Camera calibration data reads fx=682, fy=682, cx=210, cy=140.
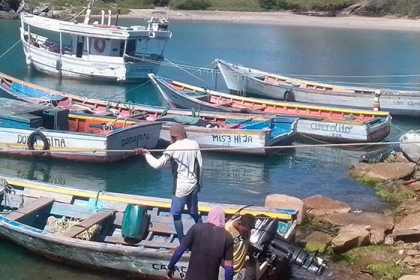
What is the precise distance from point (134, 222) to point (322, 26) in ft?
251

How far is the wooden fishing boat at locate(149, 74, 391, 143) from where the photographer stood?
22000mm

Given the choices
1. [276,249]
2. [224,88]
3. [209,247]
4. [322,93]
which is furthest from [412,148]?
[224,88]

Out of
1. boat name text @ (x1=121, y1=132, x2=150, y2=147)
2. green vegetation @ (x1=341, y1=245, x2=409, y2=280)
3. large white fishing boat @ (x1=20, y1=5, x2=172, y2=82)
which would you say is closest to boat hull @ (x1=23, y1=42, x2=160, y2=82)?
large white fishing boat @ (x1=20, y1=5, x2=172, y2=82)

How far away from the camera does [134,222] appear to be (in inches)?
436

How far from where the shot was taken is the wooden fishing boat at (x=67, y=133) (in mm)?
18188

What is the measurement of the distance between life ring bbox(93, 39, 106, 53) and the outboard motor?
25356 mm

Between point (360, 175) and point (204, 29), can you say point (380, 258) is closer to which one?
point (360, 175)

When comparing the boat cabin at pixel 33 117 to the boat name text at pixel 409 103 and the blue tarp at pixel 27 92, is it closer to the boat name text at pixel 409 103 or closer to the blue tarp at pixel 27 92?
the blue tarp at pixel 27 92

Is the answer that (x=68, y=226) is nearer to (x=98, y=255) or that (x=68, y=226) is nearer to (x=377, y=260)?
(x=98, y=255)

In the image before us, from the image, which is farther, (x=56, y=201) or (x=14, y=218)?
(x=56, y=201)

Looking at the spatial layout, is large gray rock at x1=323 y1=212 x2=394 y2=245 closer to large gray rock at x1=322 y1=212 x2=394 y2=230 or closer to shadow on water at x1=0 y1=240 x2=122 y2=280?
large gray rock at x1=322 y1=212 x2=394 y2=230

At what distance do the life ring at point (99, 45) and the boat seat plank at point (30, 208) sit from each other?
22502 mm

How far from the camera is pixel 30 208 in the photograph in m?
11.7

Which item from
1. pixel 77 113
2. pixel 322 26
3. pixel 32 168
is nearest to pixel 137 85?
pixel 77 113
